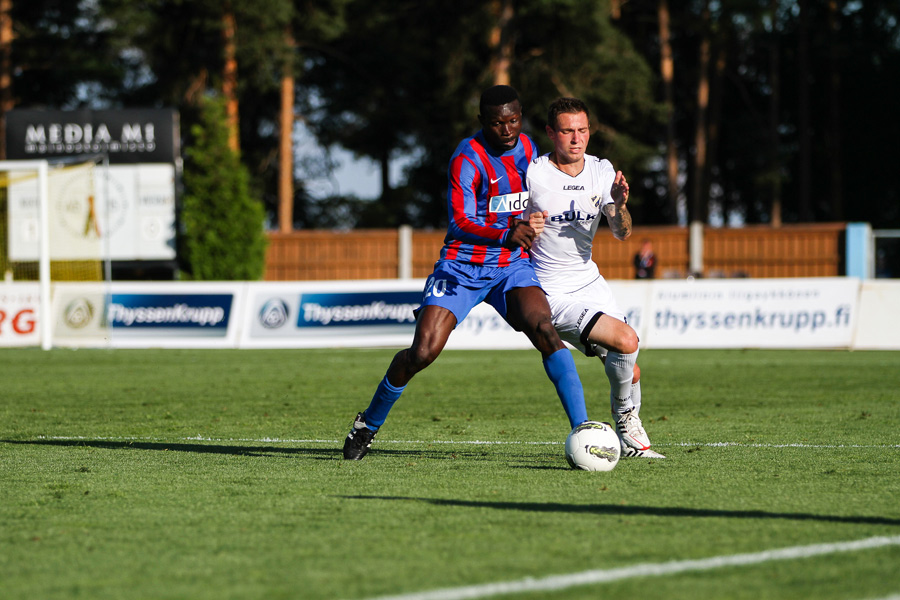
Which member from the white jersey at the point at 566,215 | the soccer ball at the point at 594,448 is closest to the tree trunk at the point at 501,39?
the white jersey at the point at 566,215

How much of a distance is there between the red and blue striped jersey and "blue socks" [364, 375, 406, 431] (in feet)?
2.68

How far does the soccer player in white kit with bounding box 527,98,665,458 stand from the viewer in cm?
658

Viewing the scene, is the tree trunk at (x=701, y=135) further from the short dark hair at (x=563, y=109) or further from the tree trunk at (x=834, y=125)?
the short dark hair at (x=563, y=109)

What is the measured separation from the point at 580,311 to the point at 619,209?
632mm

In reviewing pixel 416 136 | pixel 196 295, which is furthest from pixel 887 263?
pixel 416 136

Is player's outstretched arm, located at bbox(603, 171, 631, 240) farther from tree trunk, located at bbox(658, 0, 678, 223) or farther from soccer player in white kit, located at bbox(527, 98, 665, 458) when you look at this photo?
tree trunk, located at bbox(658, 0, 678, 223)

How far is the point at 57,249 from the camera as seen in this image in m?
20.9

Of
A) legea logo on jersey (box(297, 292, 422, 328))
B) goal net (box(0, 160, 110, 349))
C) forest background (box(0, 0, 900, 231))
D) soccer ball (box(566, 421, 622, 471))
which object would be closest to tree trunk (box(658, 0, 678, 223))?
forest background (box(0, 0, 900, 231))

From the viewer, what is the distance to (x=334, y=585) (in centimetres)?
368

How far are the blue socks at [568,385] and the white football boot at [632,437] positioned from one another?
614mm

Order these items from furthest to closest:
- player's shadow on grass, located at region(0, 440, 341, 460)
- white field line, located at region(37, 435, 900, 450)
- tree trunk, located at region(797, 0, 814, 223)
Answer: tree trunk, located at region(797, 0, 814, 223)
white field line, located at region(37, 435, 900, 450)
player's shadow on grass, located at region(0, 440, 341, 460)

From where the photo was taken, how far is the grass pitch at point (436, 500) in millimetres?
3775

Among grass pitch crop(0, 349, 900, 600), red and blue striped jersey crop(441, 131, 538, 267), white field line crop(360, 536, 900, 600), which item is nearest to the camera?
white field line crop(360, 536, 900, 600)

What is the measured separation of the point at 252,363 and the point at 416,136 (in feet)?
103
